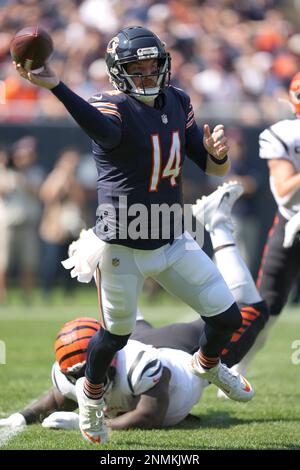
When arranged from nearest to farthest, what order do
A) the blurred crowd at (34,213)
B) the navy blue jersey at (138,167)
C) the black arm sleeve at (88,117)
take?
the black arm sleeve at (88,117)
the navy blue jersey at (138,167)
the blurred crowd at (34,213)

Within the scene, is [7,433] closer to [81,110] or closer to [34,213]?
[81,110]

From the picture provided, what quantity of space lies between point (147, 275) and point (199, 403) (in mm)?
1401

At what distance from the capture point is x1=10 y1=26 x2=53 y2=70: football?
3.47 metres

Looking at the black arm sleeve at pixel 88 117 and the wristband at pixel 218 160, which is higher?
the black arm sleeve at pixel 88 117

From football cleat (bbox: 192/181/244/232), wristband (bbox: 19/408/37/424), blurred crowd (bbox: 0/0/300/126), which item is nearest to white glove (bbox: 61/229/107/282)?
wristband (bbox: 19/408/37/424)

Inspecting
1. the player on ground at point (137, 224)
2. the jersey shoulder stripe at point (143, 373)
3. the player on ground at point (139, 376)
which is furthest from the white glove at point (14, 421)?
the jersey shoulder stripe at point (143, 373)

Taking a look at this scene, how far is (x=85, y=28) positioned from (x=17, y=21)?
3.20 feet

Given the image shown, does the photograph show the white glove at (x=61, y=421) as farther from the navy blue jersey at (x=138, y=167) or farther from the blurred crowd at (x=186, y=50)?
the blurred crowd at (x=186, y=50)

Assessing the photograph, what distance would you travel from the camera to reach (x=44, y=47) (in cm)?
349

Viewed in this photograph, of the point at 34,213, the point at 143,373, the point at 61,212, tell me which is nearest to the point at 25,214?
the point at 34,213

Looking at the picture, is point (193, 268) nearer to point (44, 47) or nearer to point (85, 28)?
point (44, 47)

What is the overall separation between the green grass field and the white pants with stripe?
57cm

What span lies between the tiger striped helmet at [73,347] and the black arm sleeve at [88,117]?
0.96 metres

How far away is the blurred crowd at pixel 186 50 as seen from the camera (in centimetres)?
1133
